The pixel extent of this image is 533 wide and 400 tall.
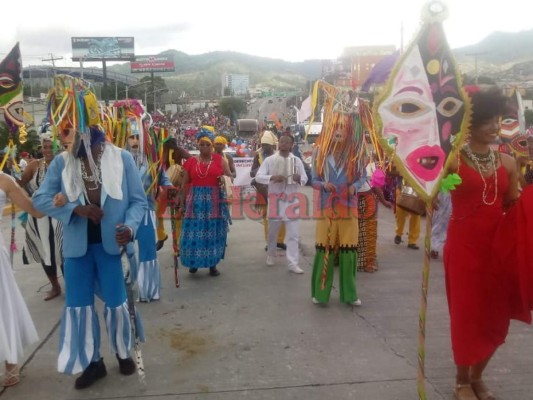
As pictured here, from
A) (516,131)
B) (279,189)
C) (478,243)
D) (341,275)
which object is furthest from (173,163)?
(516,131)

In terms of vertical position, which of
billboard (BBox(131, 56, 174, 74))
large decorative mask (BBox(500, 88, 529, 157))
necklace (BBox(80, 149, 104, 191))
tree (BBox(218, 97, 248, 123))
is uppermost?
billboard (BBox(131, 56, 174, 74))

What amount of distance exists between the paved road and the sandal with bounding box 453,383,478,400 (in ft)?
0.34

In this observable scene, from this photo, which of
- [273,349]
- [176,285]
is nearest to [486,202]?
[273,349]

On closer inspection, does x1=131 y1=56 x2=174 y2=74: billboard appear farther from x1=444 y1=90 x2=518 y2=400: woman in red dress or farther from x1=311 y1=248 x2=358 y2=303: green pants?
x1=444 y1=90 x2=518 y2=400: woman in red dress

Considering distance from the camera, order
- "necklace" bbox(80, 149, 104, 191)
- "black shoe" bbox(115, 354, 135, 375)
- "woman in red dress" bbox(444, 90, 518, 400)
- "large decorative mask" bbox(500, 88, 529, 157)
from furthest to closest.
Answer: "large decorative mask" bbox(500, 88, 529, 157) → "black shoe" bbox(115, 354, 135, 375) → "necklace" bbox(80, 149, 104, 191) → "woman in red dress" bbox(444, 90, 518, 400)

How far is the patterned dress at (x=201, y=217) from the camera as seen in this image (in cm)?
613

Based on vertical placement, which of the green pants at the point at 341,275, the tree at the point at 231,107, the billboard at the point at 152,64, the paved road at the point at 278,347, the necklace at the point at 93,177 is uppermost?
the billboard at the point at 152,64

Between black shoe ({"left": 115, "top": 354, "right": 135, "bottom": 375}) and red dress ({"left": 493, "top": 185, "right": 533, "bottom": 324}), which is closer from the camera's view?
red dress ({"left": 493, "top": 185, "right": 533, "bottom": 324})

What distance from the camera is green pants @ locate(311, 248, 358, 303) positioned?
4.85 m

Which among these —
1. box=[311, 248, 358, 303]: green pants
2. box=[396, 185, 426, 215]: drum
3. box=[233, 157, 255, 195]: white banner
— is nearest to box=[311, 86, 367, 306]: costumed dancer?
box=[311, 248, 358, 303]: green pants

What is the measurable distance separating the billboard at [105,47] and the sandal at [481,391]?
65.8 metres

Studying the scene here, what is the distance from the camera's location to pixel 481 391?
10.3ft

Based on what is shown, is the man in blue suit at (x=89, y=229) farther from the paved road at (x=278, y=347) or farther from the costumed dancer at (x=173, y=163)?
the costumed dancer at (x=173, y=163)

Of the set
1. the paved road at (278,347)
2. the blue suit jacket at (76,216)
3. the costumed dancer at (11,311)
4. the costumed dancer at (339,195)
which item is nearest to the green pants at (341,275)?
the costumed dancer at (339,195)
